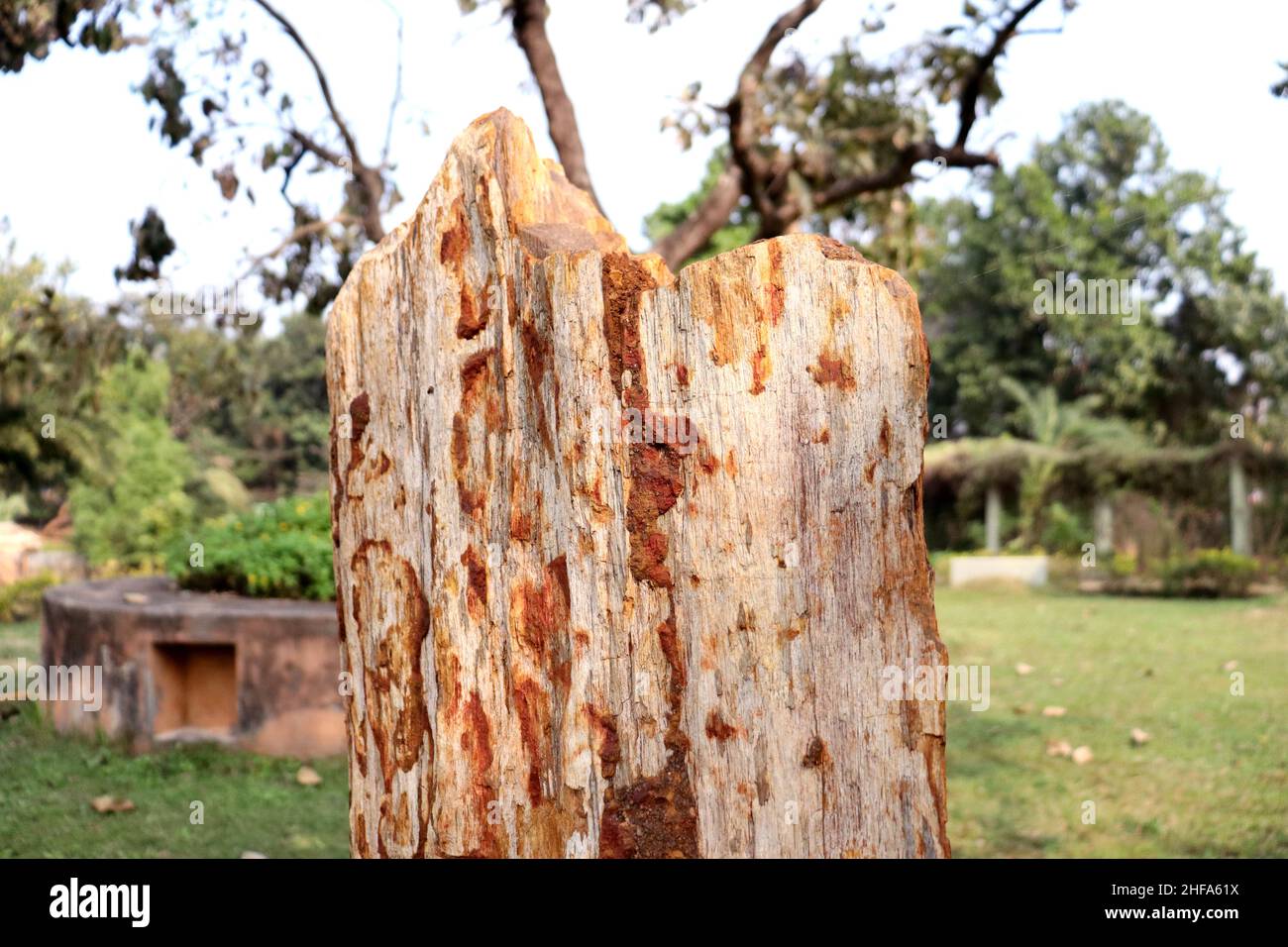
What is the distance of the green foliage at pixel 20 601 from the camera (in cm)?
1280

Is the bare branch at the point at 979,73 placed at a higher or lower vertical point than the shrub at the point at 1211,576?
higher

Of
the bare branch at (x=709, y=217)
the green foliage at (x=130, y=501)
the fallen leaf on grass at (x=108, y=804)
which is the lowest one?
the fallen leaf on grass at (x=108, y=804)

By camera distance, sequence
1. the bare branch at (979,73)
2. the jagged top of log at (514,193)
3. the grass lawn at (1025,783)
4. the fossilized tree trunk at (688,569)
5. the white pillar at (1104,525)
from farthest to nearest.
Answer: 1. the white pillar at (1104,525)
2. the bare branch at (979,73)
3. the grass lawn at (1025,783)
4. the jagged top of log at (514,193)
5. the fossilized tree trunk at (688,569)

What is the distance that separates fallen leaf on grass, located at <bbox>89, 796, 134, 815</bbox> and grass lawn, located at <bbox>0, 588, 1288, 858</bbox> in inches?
2.3

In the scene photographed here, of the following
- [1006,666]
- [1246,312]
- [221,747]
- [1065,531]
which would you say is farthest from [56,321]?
[1246,312]

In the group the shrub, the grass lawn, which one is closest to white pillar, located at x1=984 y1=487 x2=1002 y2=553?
the shrub

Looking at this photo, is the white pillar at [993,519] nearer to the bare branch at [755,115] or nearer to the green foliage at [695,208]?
the green foliage at [695,208]

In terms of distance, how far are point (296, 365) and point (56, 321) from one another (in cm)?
2303

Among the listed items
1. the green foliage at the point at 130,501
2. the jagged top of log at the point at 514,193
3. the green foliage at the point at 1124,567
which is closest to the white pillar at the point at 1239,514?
the green foliage at the point at 1124,567

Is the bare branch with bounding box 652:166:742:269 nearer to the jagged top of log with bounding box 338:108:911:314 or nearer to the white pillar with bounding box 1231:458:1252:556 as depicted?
the jagged top of log with bounding box 338:108:911:314

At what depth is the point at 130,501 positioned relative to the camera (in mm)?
17625

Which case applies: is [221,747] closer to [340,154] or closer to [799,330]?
[340,154]

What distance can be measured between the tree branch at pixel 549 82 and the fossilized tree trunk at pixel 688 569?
15.6 feet

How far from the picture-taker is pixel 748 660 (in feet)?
7.48
